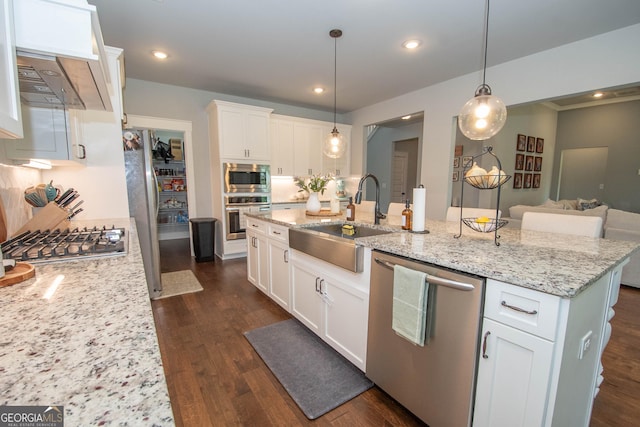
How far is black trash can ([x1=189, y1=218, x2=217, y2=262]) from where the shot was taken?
437 centimetres

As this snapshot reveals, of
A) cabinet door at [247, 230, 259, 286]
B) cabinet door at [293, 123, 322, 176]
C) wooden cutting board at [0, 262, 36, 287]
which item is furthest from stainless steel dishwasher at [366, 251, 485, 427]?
cabinet door at [293, 123, 322, 176]

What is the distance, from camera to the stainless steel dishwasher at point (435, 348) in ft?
3.86

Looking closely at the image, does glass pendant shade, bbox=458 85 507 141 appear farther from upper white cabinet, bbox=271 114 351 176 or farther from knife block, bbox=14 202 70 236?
upper white cabinet, bbox=271 114 351 176

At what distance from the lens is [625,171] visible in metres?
6.01

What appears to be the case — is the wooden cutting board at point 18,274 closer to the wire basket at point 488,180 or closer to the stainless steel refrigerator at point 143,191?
the stainless steel refrigerator at point 143,191

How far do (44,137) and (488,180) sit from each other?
8.10 ft

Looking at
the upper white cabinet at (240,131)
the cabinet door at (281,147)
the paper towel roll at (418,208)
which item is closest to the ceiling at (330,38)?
the upper white cabinet at (240,131)

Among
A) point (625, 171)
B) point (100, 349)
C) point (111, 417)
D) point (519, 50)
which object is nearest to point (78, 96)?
point (100, 349)

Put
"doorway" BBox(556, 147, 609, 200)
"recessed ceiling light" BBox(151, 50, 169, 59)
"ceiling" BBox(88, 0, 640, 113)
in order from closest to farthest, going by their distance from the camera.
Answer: "ceiling" BBox(88, 0, 640, 113) → "recessed ceiling light" BBox(151, 50, 169, 59) → "doorway" BBox(556, 147, 609, 200)

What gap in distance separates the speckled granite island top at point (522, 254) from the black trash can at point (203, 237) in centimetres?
338

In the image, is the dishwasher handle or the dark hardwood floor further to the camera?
the dark hardwood floor

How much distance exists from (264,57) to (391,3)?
1.62 meters

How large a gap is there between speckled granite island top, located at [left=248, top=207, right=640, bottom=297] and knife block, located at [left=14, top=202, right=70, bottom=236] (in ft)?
5.89

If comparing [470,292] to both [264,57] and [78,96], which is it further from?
[264,57]
